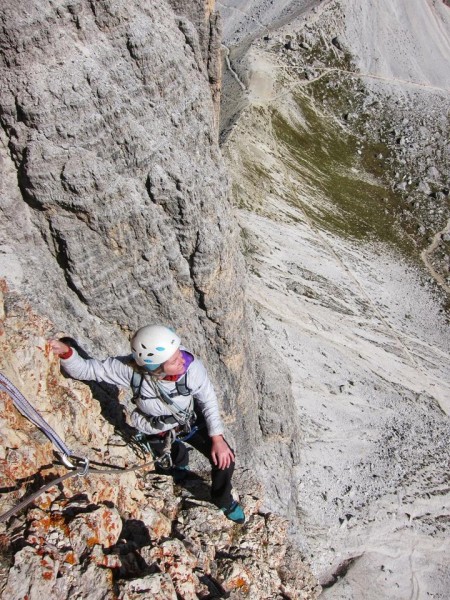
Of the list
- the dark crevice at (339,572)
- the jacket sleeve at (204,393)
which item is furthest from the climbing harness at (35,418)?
the dark crevice at (339,572)

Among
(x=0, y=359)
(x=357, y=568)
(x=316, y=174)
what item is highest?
(x=0, y=359)

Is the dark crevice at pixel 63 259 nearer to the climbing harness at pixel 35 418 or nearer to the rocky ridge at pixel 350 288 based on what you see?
the climbing harness at pixel 35 418

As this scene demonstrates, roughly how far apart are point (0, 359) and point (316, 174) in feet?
142

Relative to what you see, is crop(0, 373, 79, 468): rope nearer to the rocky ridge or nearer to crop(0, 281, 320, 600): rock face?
crop(0, 281, 320, 600): rock face

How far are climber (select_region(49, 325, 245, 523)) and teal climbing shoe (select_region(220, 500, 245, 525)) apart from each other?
941mm

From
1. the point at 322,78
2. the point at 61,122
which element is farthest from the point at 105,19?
the point at 322,78

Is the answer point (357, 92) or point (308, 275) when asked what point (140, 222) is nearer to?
point (308, 275)

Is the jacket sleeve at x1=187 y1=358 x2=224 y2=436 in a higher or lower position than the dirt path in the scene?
higher

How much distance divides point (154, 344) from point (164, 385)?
105 cm

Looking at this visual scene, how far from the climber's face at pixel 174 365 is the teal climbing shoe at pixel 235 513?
4.23m

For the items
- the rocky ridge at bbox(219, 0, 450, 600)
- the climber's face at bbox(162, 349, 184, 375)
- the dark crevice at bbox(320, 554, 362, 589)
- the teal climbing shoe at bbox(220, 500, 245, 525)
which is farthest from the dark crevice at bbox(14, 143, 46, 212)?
the dark crevice at bbox(320, 554, 362, 589)

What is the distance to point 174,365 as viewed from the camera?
27.2ft

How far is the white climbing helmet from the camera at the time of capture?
314 inches

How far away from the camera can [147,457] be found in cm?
1088
